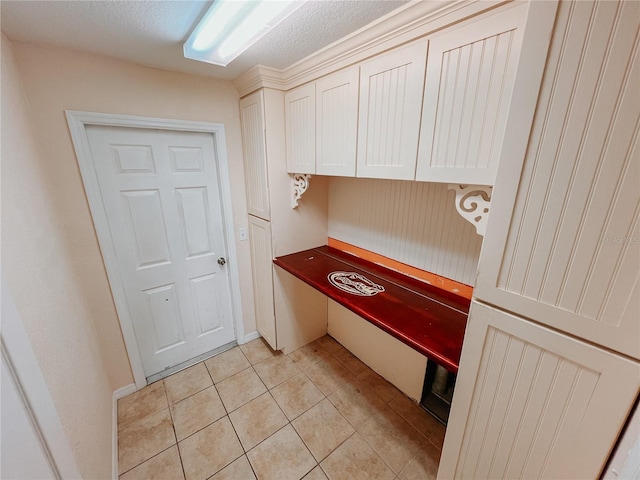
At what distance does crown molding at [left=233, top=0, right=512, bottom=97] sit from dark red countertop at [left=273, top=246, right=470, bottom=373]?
3.99ft

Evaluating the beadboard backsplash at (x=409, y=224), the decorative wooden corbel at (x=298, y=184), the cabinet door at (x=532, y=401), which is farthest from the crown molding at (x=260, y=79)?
the cabinet door at (x=532, y=401)

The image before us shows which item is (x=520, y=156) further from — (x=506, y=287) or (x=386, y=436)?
(x=386, y=436)

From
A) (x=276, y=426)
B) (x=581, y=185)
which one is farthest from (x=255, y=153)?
(x=276, y=426)

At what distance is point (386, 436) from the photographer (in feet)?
5.30

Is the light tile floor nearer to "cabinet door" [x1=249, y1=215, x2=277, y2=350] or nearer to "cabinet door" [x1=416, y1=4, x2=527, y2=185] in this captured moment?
"cabinet door" [x1=249, y1=215, x2=277, y2=350]

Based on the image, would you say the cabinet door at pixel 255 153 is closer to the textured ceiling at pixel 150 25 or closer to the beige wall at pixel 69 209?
the beige wall at pixel 69 209

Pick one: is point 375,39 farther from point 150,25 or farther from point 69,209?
point 69,209

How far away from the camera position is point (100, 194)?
1589 millimetres

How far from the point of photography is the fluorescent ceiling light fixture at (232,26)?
0.92 meters

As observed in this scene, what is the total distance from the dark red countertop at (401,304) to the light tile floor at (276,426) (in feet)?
2.94

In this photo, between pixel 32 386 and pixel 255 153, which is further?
pixel 255 153

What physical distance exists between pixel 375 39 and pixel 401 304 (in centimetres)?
130

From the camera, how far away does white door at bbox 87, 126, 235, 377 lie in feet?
5.46

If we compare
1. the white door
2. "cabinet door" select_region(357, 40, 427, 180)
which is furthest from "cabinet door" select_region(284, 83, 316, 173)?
the white door
